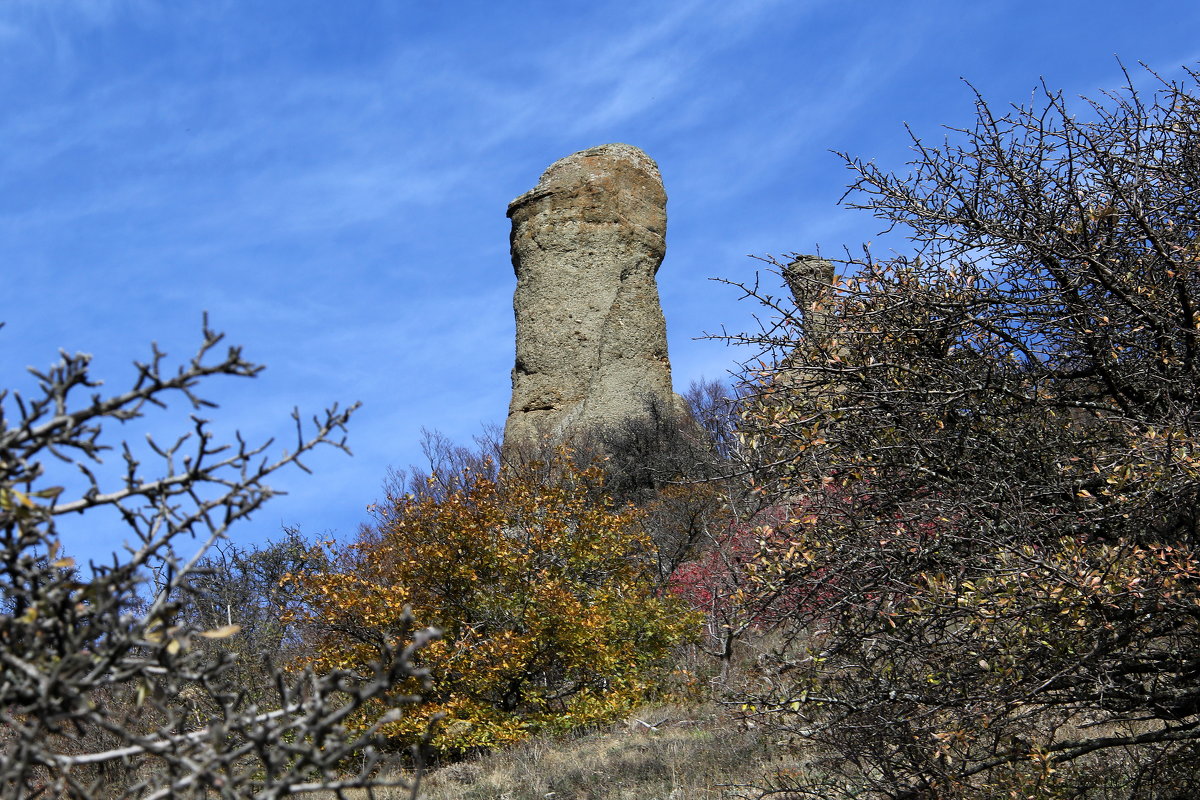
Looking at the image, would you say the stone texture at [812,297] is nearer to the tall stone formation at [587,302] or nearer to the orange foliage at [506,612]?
the orange foliage at [506,612]

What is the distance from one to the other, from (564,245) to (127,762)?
85.9ft

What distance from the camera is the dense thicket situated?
18.2 ft

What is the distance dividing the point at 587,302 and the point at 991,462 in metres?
22.3

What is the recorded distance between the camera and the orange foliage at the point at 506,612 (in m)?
11.5

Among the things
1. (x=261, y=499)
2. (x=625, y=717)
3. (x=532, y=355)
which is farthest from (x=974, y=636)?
(x=532, y=355)

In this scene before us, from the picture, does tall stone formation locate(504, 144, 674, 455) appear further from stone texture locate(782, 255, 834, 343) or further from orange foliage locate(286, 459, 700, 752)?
stone texture locate(782, 255, 834, 343)

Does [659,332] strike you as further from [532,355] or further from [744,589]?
[744,589]

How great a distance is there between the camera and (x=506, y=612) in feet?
39.0

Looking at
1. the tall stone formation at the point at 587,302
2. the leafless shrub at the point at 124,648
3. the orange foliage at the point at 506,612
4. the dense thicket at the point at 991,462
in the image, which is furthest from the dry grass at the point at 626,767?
the tall stone formation at the point at 587,302

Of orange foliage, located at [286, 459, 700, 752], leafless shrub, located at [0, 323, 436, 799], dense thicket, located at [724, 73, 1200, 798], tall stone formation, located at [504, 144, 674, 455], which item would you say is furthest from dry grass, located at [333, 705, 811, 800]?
tall stone formation, located at [504, 144, 674, 455]

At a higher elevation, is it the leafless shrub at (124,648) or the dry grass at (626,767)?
the leafless shrub at (124,648)

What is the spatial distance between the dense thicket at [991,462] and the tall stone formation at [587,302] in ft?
68.5

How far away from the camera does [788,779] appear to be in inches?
282

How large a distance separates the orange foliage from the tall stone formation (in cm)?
1441
